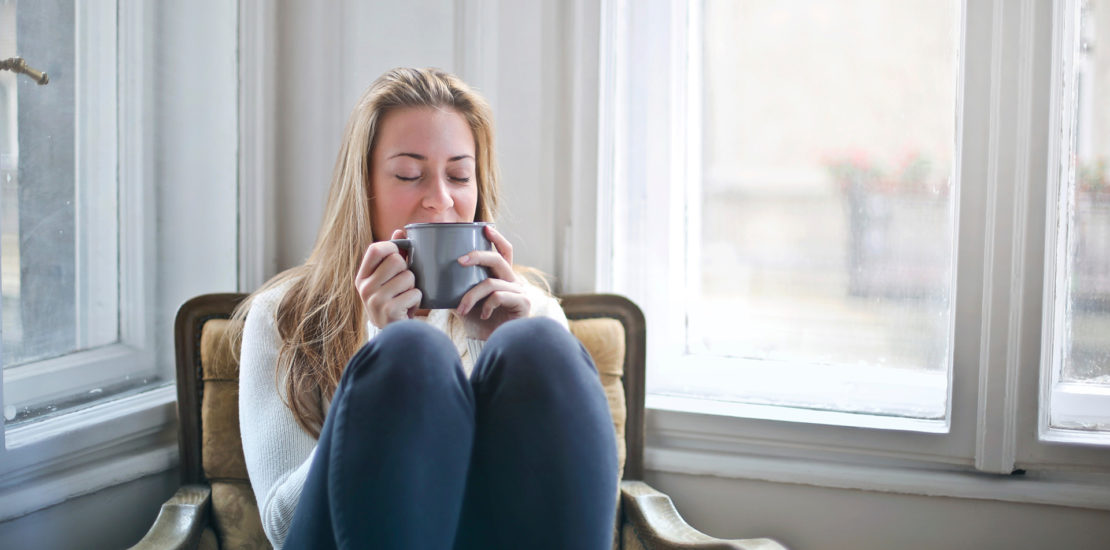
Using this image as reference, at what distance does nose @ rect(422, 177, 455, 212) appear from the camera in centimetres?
131

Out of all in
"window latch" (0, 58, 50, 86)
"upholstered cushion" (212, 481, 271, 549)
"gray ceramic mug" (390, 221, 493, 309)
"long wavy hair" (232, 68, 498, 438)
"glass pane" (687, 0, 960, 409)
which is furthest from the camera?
"glass pane" (687, 0, 960, 409)

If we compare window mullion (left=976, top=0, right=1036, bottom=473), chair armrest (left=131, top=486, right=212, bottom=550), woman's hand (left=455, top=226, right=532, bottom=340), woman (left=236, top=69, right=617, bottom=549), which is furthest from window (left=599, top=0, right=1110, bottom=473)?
chair armrest (left=131, top=486, right=212, bottom=550)

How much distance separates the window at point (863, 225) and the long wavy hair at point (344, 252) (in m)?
0.45

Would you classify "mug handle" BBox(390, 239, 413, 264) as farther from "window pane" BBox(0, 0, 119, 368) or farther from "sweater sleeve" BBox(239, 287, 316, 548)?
"window pane" BBox(0, 0, 119, 368)

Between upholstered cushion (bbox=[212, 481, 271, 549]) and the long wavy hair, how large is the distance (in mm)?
295

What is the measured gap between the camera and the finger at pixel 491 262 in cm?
106

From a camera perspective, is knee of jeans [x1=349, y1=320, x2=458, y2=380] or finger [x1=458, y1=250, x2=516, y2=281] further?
finger [x1=458, y1=250, x2=516, y2=281]

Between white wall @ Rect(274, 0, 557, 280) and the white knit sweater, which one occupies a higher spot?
white wall @ Rect(274, 0, 557, 280)

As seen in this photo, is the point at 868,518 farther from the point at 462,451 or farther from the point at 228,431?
the point at 228,431

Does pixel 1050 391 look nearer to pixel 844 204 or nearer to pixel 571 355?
pixel 844 204

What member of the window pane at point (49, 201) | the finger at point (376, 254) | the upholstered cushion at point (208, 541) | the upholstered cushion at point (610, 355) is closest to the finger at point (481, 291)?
the finger at point (376, 254)

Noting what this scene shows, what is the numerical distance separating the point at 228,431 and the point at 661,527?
2.57 ft

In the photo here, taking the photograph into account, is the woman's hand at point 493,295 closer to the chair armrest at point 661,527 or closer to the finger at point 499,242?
the finger at point 499,242

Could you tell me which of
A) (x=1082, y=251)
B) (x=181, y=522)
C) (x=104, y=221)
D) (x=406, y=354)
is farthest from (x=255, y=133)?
(x=1082, y=251)
